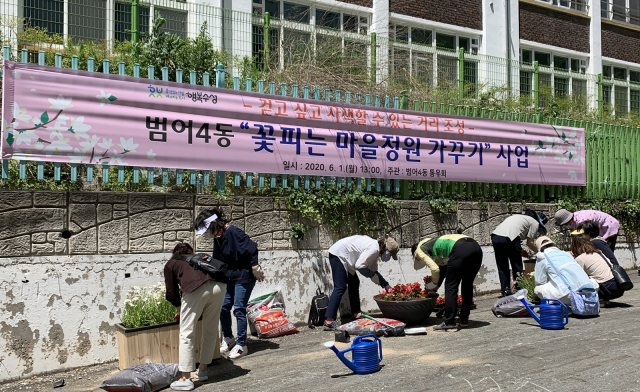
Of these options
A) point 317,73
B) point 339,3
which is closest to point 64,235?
point 317,73

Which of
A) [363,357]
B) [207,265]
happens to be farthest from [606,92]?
[207,265]

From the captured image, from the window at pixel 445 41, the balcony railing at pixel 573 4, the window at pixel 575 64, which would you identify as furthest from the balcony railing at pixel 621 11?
the window at pixel 445 41

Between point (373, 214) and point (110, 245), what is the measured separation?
13.2ft

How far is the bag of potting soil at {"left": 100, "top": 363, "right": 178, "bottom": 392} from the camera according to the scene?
19.7ft

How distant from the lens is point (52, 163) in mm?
7516

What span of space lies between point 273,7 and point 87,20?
5.92 m

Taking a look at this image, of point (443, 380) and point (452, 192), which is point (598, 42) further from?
point (443, 380)

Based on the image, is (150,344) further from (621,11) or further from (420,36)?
(621,11)

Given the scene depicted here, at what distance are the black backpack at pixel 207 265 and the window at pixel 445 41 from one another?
14405 mm

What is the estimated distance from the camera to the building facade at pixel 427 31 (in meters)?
11.6

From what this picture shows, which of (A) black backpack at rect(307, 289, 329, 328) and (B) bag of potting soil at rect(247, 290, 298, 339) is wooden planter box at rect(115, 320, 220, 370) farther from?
(A) black backpack at rect(307, 289, 329, 328)

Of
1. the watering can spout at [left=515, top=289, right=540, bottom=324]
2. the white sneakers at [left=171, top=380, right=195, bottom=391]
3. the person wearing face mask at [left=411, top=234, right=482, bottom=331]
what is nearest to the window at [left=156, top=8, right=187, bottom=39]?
the person wearing face mask at [left=411, top=234, right=482, bottom=331]

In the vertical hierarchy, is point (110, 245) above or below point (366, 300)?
above

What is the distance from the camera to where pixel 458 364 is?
21.4ft
